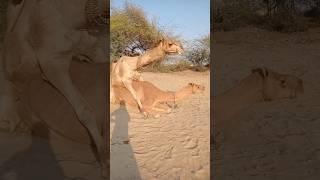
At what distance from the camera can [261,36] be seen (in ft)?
8.62

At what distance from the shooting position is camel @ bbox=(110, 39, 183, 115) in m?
3.22

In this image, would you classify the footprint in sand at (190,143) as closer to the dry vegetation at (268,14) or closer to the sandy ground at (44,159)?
the sandy ground at (44,159)

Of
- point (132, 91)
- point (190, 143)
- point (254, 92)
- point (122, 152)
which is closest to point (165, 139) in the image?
point (190, 143)

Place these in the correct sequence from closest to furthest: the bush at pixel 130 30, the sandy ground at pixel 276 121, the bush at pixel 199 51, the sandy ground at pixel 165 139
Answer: the sandy ground at pixel 276 121 → the sandy ground at pixel 165 139 → the bush at pixel 199 51 → the bush at pixel 130 30

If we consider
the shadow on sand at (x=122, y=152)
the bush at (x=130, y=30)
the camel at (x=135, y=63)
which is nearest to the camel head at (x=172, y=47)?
the camel at (x=135, y=63)

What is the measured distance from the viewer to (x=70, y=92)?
8.55 ft

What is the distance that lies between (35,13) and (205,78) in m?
1.24

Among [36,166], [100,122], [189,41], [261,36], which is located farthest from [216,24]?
[36,166]

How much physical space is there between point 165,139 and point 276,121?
0.86 meters

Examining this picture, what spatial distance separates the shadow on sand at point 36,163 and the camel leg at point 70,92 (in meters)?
0.24

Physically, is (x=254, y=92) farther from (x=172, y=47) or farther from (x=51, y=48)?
(x=51, y=48)

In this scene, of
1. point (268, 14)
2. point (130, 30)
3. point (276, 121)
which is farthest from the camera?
→ point (130, 30)

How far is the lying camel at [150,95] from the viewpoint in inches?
123

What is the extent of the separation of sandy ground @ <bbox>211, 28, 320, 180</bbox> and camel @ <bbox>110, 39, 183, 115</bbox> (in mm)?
657
